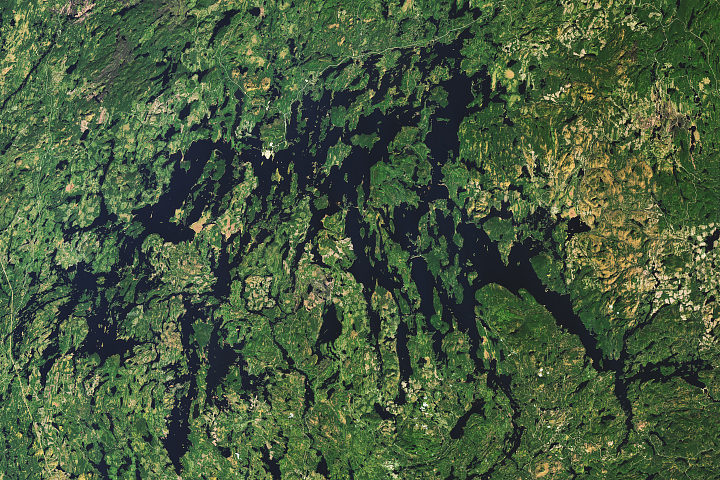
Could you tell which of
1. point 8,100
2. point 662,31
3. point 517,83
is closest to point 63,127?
point 8,100

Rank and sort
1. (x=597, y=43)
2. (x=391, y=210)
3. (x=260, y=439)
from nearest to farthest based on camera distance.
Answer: (x=597, y=43)
(x=391, y=210)
(x=260, y=439)

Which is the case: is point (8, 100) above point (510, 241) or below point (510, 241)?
above

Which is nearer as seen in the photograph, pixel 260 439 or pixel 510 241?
pixel 510 241

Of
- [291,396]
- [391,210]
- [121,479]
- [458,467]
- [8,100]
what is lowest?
[458,467]

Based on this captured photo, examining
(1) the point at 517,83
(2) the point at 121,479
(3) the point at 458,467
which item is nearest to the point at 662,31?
(1) the point at 517,83

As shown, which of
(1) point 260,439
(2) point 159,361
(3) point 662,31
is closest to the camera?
(3) point 662,31

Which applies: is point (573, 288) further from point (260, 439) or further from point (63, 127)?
point (63, 127)
